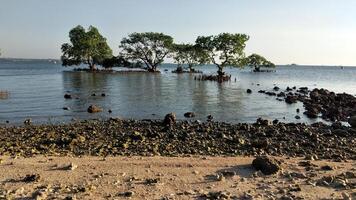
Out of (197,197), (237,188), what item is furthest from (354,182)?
(197,197)

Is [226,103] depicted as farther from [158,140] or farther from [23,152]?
[23,152]

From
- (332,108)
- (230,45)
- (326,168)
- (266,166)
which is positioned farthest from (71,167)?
(230,45)

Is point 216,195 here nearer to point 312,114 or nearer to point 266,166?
point 266,166

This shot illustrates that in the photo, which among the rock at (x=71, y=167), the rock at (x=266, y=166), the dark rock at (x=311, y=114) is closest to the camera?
the rock at (x=266, y=166)

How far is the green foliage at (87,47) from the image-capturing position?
352 feet

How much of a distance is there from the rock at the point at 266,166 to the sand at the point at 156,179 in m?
0.18

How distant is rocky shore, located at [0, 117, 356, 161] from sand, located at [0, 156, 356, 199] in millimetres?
1450

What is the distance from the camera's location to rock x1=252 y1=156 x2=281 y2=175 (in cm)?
1118

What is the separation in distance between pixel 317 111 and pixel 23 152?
22138 millimetres

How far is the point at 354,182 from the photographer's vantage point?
1037cm

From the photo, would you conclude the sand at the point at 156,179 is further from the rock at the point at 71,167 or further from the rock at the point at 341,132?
the rock at the point at 341,132

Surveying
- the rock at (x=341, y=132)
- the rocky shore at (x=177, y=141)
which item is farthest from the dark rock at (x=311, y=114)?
the rock at (x=341, y=132)

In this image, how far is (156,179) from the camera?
10484 mm

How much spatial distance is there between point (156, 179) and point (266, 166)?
321 centimetres
